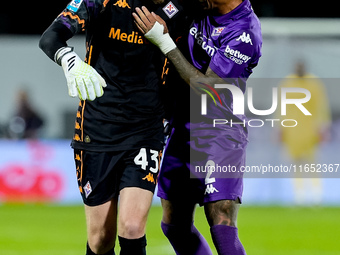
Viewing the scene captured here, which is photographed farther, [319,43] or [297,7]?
[297,7]

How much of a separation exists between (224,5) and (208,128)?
0.82 m

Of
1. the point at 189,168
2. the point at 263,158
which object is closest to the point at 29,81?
the point at 263,158

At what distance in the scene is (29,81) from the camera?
13070mm

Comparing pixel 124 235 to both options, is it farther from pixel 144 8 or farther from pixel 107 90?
pixel 144 8

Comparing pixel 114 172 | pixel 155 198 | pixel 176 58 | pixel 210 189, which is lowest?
pixel 155 198

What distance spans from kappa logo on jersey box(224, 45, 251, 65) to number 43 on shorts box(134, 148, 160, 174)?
787 millimetres

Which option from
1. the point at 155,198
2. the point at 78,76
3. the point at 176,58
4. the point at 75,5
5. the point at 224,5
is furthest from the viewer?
the point at 155,198

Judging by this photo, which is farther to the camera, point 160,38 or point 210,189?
point 210,189

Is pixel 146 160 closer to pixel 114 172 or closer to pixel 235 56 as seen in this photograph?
pixel 114 172

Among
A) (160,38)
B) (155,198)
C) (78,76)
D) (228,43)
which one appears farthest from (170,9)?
(155,198)

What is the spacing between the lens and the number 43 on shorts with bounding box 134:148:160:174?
4.38 meters

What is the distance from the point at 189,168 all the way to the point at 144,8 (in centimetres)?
113

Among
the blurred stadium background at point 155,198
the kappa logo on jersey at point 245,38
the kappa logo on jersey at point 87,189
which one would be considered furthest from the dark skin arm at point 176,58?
the blurred stadium background at point 155,198

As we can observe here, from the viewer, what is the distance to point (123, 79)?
14.4 feet
